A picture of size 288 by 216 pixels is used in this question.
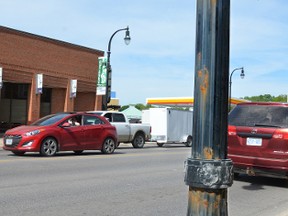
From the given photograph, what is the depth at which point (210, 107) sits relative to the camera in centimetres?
230

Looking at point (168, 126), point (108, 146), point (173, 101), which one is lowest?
point (108, 146)

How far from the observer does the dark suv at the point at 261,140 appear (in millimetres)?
9445

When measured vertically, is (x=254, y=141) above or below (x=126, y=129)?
below

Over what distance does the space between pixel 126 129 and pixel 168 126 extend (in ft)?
19.0

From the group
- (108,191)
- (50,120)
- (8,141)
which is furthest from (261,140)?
(8,141)

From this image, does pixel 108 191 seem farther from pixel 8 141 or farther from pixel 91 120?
pixel 91 120

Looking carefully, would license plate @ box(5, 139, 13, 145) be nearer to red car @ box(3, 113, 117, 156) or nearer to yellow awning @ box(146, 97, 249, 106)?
red car @ box(3, 113, 117, 156)

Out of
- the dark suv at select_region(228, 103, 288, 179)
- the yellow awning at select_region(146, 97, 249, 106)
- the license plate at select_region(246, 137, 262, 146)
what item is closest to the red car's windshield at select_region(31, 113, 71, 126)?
the dark suv at select_region(228, 103, 288, 179)

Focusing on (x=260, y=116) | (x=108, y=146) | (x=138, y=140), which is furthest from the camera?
(x=138, y=140)

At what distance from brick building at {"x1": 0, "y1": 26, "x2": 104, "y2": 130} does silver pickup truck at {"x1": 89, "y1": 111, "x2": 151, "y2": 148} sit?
867cm

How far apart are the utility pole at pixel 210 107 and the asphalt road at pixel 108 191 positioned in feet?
15.3

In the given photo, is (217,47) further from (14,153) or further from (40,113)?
(40,113)

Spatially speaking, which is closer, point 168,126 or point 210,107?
point 210,107

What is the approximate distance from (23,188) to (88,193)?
135cm
